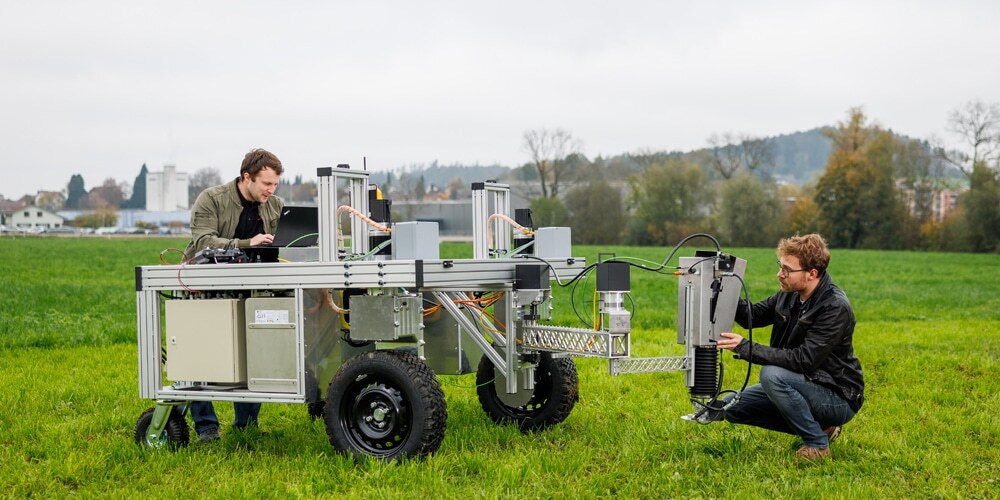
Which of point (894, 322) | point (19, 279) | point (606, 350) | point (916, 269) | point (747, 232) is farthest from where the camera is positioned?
point (747, 232)

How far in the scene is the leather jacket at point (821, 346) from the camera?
6.00m

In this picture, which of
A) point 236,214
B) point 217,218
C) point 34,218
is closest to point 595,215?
point 236,214

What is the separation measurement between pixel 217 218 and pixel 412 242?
1815 mm

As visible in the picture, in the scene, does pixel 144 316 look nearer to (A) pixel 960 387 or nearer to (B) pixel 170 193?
(A) pixel 960 387

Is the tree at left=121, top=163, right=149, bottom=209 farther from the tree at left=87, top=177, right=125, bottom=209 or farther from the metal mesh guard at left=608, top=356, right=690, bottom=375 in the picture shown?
the metal mesh guard at left=608, top=356, right=690, bottom=375

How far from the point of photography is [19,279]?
2792 cm

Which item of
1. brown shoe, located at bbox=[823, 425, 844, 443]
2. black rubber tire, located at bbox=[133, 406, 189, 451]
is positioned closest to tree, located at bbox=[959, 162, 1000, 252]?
brown shoe, located at bbox=[823, 425, 844, 443]

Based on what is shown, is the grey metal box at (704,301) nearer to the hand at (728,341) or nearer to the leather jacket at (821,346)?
the hand at (728,341)

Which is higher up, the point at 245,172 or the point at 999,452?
the point at 245,172

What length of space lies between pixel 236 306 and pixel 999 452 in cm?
522

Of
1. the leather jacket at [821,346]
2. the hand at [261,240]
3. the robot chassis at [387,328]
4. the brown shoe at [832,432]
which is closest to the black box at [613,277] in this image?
the robot chassis at [387,328]

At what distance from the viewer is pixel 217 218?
705 cm

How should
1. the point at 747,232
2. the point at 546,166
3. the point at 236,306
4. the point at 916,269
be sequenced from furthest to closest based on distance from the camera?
the point at 546,166
the point at 747,232
the point at 916,269
the point at 236,306

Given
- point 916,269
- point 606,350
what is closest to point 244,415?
point 606,350
